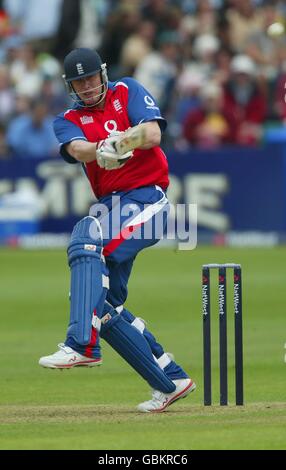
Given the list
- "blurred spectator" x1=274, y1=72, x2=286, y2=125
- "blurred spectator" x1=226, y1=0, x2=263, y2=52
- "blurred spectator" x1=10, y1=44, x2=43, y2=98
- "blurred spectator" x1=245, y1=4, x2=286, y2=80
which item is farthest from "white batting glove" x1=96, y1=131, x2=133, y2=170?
"blurred spectator" x1=10, y1=44, x2=43, y2=98

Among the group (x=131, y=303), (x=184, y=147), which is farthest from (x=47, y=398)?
(x=184, y=147)

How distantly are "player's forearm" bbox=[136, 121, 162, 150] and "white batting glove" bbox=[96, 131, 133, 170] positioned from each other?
103 millimetres

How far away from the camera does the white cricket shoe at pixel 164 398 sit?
742 centimetres

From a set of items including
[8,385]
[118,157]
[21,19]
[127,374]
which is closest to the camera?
[118,157]

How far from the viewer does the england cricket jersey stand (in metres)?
7.32

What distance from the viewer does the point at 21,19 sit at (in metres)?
21.9

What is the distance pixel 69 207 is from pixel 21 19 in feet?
15.8

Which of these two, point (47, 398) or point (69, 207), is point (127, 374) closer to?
point (47, 398)

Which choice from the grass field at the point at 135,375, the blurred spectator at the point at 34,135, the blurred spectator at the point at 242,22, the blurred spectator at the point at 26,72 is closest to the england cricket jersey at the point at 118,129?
the grass field at the point at 135,375

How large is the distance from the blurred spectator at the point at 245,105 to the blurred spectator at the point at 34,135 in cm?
260

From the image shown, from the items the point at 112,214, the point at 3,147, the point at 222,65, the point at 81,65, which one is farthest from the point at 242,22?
the point at 112,214

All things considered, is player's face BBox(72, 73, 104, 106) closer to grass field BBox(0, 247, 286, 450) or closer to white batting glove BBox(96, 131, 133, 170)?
white batting glove BBox(96, 131, 133, 170)

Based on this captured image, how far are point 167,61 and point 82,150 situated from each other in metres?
12.5

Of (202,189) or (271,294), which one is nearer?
(271,294)
